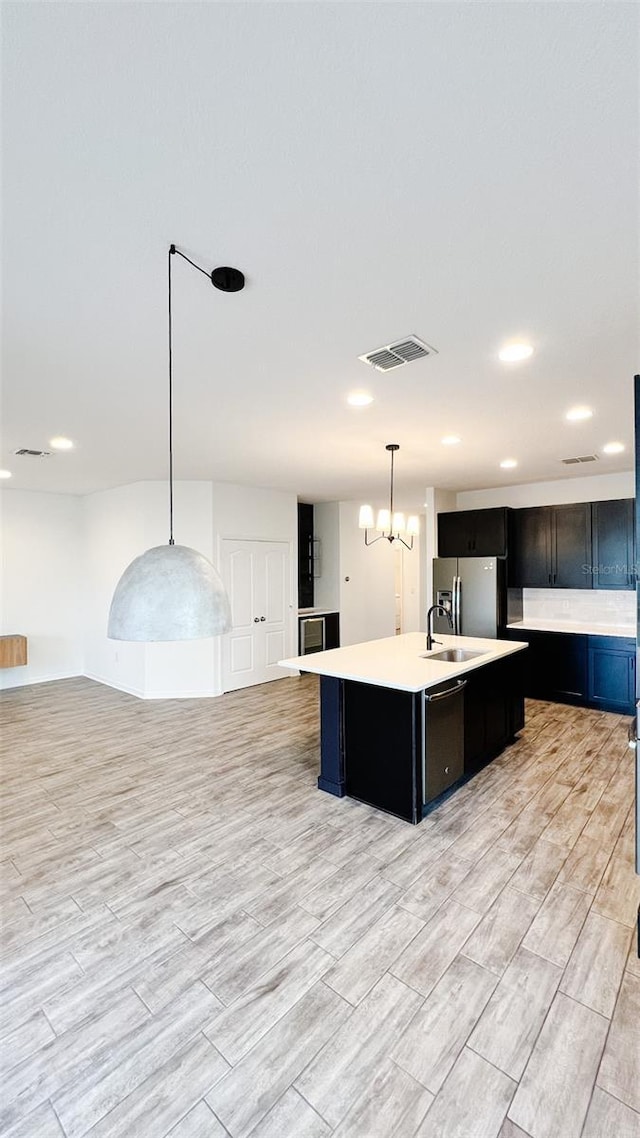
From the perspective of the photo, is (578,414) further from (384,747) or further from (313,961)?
(313,961)

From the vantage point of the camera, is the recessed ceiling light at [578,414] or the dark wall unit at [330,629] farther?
the dark wall unit at [330,629]

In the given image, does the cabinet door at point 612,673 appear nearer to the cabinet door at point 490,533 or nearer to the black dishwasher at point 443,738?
the cabinet door at point 490,533

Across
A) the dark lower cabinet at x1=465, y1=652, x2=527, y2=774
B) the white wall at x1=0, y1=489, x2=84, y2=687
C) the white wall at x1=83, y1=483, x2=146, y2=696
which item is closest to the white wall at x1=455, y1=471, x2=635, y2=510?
the dark lower cabinet at x1=465, y1=652, x2=527, y2=774

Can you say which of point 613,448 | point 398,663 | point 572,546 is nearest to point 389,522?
point 398,663

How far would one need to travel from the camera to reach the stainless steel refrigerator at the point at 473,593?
595 centimetres

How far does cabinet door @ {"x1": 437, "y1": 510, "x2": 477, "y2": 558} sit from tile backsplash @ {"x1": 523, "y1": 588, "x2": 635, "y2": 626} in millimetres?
1004

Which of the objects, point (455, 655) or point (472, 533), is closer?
point (455, 655)

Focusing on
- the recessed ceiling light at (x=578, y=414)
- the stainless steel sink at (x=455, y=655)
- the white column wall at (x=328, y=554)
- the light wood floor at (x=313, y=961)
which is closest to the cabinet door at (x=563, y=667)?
the light wood floor at (x=313, y=961)

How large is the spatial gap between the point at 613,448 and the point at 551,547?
1760mm

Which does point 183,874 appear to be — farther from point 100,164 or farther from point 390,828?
point 100,164

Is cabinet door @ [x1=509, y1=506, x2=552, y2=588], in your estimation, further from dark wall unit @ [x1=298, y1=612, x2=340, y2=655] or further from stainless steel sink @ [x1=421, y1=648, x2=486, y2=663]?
dark wall unit @ [x1=298, y1=612, x2=340, y2=655]

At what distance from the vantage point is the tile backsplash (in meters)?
5.73

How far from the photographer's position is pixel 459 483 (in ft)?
21.2

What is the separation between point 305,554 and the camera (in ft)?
26.9
